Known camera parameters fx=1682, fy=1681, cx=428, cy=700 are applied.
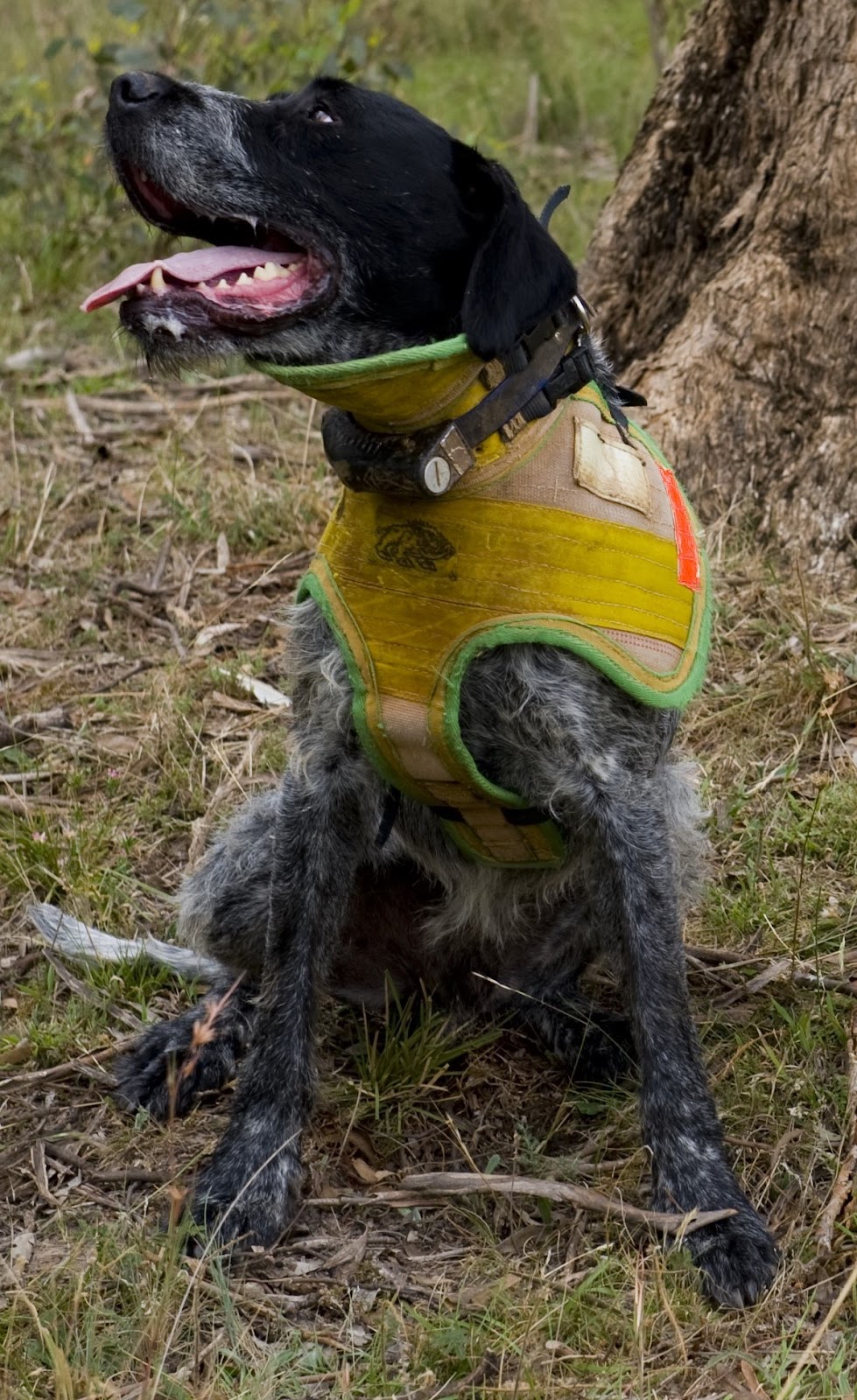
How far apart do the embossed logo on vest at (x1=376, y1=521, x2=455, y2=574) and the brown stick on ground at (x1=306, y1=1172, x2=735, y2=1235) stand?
41.8 inches

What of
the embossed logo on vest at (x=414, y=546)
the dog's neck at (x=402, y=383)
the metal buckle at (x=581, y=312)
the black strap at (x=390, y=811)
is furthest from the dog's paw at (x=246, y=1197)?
the metal buckle at (x=581, y=312)

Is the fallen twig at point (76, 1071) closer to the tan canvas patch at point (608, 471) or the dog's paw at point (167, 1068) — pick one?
the dog's paw at point (167, 1068)

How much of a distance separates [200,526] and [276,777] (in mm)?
1373

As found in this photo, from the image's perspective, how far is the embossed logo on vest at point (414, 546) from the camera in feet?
9.48

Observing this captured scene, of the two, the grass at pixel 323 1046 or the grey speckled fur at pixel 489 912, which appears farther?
the grey speckled fur at pixel 489 912

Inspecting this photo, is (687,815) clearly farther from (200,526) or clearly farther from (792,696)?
(200,526)

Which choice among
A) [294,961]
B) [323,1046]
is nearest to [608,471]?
[294,961]

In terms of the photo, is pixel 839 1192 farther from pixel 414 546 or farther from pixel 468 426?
pixel 468 426

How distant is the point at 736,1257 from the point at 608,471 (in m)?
1.35

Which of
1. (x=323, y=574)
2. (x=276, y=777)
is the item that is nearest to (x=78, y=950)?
(x=276, y=777)

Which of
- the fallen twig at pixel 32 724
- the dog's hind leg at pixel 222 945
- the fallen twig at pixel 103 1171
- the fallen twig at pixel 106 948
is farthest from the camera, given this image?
the fallen twig at pixel 32 724

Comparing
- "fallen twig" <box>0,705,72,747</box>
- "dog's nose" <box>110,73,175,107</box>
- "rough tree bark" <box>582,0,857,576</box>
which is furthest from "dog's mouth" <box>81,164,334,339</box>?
"rough tree bark" <box>582,0,857,576</box>

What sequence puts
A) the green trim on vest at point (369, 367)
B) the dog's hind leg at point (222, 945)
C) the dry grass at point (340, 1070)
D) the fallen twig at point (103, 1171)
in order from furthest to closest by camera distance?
the dog's hind leg at point (222, 945), the fallen twig at point (103, 1171), the green trim on vest at point (369, 367), the dry grass at point (340, 1070)

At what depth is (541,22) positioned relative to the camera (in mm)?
9656
